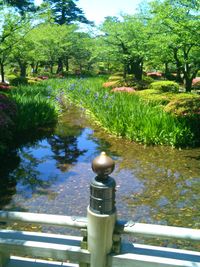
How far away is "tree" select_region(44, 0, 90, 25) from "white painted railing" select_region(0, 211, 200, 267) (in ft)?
156

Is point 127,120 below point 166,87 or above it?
below

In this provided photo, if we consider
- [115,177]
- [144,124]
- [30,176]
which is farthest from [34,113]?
[115,177]

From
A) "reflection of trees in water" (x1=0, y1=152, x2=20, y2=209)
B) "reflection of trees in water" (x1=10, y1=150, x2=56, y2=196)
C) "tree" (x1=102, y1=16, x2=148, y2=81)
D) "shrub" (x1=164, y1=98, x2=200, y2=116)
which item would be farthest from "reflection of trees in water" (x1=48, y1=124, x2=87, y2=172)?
"tree" (x1=102, y1=16, x2=148, y2=81)

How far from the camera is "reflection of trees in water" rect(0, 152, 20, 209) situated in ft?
18.8

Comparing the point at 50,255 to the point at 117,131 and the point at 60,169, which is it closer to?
the point at 60,169

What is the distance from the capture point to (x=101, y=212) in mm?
2365

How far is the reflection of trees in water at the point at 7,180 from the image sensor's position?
18.8 feet

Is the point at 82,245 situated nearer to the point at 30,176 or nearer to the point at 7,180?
the point at 7,180

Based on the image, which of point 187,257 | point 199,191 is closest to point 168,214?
point 199,191

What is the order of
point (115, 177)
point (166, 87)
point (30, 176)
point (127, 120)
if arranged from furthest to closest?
point (166, 87) → point (127, 120) → point (30, 176) → point (115, 177)

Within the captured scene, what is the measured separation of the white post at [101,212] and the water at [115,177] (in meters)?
2.28

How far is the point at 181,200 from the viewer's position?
222 inches

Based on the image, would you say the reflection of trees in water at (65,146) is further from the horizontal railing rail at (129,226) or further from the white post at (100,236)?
the white post at (100,236)

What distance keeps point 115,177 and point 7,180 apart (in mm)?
2306
